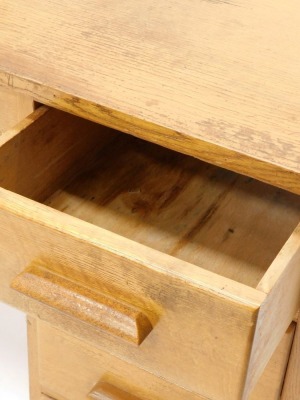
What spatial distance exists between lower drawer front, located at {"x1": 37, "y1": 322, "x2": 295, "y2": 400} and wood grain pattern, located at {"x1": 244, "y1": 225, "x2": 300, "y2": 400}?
12 cm

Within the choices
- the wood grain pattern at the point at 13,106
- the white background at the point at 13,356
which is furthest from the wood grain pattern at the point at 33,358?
the wood grain pattern at the point at 13,106

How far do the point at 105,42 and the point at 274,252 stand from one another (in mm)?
Result: 287

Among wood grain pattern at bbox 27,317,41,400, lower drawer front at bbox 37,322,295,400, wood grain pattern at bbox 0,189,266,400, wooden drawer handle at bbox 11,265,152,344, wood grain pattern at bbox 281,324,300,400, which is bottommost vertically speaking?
wooden drawer handle at bbox 11,265,152,344

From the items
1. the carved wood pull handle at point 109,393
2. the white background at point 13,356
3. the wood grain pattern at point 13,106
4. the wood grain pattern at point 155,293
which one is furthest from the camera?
the white background at point 13,356

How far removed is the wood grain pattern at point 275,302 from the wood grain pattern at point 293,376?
10 cm

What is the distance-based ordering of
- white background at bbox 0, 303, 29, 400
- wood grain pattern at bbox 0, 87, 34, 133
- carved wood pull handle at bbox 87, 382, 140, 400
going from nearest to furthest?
wood grain pattern at bbox 0, 87, 34, 133, carved wood pull handle at bbox 87, 382, 140, 400, white background at bbox 0, 303, 29, 400

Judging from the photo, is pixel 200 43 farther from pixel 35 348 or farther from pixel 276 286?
pixel 35 348

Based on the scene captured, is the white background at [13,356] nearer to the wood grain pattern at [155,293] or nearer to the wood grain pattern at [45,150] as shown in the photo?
the wood grain pattern at [45,150]

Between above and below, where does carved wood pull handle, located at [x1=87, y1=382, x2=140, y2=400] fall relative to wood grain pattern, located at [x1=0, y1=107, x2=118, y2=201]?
below

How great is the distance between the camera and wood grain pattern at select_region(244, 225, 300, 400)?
2.02 ft

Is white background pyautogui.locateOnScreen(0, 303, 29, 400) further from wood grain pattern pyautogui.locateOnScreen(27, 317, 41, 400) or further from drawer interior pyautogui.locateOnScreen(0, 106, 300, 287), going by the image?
drawer interior pyautogui.locateOnScreen(0, 106, 300, 287)

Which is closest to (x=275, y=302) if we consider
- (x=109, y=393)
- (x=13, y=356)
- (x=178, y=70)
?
(x=178, y=70)

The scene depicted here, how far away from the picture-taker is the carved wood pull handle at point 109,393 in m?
0.93

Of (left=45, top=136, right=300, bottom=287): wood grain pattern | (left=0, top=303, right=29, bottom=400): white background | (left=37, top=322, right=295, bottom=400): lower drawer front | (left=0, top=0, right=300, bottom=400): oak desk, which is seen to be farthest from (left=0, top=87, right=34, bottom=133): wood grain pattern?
(left=0, top=303, right=29, bottom=400): white background
